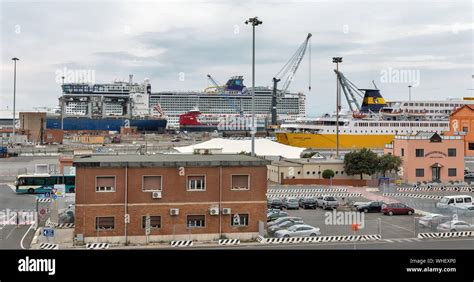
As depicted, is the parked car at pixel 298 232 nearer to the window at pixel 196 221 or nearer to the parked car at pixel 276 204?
the window at pixel 196 221

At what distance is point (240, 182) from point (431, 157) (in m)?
18.3

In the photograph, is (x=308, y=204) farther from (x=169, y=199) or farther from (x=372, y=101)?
(x=372, y=101)

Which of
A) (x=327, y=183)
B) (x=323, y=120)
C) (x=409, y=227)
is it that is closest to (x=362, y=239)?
(x=409, y=227)

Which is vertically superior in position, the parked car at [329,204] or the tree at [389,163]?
the tree at [389,163]

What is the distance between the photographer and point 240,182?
15.5 metres

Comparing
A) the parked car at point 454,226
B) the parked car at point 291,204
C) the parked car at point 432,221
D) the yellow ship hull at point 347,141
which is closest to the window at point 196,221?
the parked car at point 432,221

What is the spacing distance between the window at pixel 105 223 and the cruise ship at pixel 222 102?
124m

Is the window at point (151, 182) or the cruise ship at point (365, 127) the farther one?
the cruise ship at point (365, 127)

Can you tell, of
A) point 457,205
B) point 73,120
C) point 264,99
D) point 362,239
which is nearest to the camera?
point 362,239

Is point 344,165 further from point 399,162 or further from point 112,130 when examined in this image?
point 112,130

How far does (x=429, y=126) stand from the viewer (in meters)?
62.4

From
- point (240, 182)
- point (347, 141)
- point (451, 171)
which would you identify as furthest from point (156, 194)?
point (347, 141)

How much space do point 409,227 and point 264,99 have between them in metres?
127

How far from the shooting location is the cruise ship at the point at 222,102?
141 m
